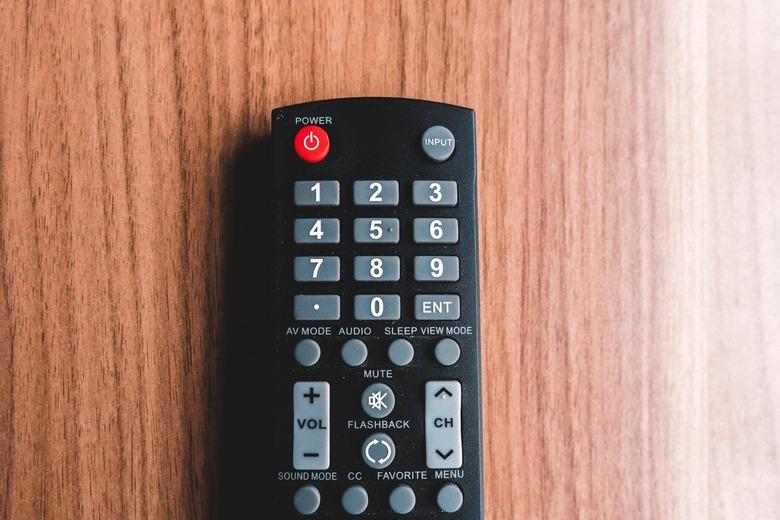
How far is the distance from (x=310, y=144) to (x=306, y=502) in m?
0.15

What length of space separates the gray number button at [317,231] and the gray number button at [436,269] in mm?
36

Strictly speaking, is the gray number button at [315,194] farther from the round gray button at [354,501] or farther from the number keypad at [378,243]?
the round gray button at [354,501]

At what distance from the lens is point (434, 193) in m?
0.28

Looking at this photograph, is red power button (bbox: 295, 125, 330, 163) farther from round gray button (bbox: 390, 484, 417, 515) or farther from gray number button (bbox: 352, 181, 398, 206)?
round gray button (bbox: 390, 484, 417, 515)

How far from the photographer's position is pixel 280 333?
0.27 m

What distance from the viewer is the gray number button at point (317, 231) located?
0.27m

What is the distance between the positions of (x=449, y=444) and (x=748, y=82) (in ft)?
0.72

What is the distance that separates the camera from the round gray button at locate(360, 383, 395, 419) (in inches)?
10.4

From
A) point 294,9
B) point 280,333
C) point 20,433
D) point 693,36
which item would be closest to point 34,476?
point 20,433

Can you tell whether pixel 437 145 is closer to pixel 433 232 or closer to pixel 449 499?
pixel 433 232

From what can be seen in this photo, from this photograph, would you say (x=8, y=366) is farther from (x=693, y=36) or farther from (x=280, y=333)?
(x=693, y=36)

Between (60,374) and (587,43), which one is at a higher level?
(587,43)

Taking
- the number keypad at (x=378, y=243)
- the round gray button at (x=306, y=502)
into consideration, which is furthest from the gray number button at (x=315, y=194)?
the round gray button at (x=306, y=502)

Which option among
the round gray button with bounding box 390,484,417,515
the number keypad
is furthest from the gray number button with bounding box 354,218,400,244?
the round gray button with bounding box 390,484,417,515
